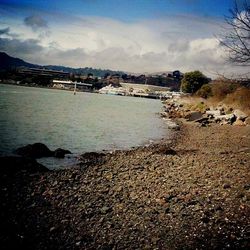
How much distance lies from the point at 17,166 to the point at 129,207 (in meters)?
6.74

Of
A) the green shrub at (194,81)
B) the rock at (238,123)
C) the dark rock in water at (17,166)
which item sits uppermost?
the green shrub at (194,81)

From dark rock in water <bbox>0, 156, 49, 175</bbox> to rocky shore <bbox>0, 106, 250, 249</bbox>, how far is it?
0.14 m

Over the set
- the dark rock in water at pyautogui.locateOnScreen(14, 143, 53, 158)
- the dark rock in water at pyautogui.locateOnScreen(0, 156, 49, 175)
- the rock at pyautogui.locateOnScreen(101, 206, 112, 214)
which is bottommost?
the dark rock in water at pyautogui.locateOnScreen(14, 143, 53, 158)

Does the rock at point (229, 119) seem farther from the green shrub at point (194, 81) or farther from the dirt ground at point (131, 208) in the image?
the green shrub at point (194, 81)

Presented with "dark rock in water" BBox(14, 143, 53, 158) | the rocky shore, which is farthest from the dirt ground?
"dark rock in water" BBox(14, 143, 53, 158)

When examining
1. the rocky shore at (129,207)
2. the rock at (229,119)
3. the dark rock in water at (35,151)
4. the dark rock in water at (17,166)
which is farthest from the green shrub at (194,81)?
the dark rock in water at (17,166)

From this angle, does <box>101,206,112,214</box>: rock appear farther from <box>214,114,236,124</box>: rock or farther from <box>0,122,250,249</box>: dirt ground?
<box>214,114,236,124</box>: rock

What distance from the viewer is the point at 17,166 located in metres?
13.6

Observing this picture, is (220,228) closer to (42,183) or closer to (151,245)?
(151,245)

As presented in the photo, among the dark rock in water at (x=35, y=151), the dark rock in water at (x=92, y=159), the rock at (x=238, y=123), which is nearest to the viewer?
the dark rock in water at (x=92, y=159)

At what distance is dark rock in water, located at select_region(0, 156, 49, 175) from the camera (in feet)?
42.8

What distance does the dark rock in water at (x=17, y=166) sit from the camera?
13.0m

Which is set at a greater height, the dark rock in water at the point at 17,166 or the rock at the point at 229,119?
the rock at the point at 229,119

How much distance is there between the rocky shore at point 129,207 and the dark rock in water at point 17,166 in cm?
14
